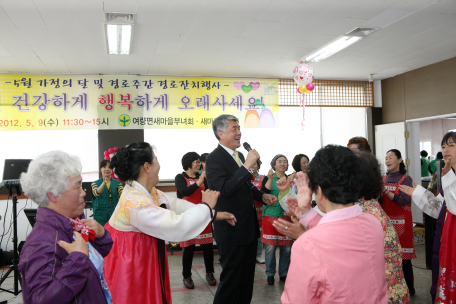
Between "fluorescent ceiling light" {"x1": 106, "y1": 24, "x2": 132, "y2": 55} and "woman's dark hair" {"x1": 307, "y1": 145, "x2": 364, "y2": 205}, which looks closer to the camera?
"woman's dark hair" {"x1": 307, "y1": 145, "x2": 364, "y2": 205}

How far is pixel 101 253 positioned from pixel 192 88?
179 inches

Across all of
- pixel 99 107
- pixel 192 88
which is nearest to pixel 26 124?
pixel 99 107

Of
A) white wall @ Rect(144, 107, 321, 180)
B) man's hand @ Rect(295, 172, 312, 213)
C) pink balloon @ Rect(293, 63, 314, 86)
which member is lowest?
man's hand @ Rect(295, 172, 312, 213)

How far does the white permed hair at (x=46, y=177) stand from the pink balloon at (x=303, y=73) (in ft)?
14.8

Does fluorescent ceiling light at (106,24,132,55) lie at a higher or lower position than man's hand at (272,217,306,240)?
higher

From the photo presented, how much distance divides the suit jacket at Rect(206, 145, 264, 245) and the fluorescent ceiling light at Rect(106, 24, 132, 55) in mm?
2163

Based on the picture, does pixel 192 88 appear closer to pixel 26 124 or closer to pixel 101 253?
pixel 26 124

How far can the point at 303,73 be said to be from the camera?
5246 millimetres

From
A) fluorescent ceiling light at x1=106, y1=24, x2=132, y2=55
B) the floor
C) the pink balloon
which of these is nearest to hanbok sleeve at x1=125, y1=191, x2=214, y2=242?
the floor

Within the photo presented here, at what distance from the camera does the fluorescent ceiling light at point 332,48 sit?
439 cm

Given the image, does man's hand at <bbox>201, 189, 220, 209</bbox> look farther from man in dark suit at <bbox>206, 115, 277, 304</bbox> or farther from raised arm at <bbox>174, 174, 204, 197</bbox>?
raised arm at <bbox>174, 174, 204, 197</bbox>

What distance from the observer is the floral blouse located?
1566 mm

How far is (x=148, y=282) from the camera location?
1721 millimetres

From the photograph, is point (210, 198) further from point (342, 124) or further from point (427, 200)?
point (342, 124)
